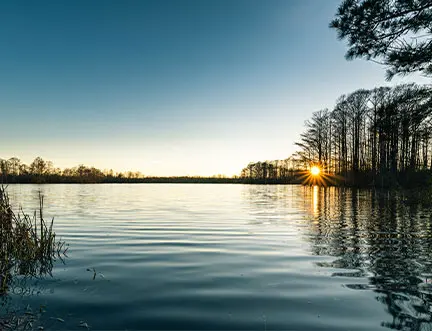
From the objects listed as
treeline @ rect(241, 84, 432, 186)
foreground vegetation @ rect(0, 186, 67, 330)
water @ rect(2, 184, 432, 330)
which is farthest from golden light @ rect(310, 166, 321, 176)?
foreground vegetation @ rect(0, 186, 67, 330)

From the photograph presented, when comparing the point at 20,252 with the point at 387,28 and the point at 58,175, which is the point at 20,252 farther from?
Result: the point at 58,175

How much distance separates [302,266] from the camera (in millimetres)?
7207

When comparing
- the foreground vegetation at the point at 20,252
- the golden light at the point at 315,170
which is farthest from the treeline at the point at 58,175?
the foreground vegetation at the point at 20,252

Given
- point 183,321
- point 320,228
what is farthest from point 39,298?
point 320,228

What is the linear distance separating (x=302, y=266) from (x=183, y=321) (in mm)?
3801

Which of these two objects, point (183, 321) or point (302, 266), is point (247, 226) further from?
point (183, 321)

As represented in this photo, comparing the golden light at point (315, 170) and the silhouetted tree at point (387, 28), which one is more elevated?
the silhouetted tree at point (387, 28)

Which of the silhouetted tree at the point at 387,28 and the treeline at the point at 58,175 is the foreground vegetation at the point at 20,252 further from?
the treeline at the point at 58,175

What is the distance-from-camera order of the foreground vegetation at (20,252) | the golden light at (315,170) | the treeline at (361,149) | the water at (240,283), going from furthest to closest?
the golden light at (315,170) → the treeline at (361,149) → the foreground vegetation at (20,252) → the water at (240,283)

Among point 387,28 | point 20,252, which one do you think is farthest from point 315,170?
point 20,252

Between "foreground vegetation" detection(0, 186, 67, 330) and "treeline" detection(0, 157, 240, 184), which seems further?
"treeline" detection(0, 157, 240, 184)

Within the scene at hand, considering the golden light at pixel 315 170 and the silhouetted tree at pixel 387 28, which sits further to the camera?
the golden light at pixel 315 170

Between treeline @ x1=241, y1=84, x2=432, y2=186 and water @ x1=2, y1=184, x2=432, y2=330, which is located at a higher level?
treeline @ x1=241, y1=84, x2=432, y2=186

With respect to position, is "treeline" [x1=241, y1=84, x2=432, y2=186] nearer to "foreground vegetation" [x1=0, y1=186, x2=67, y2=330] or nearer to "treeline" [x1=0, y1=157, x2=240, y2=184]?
"foreground vegetation" [x1=0, y1=186, x2=67, y2=330]
